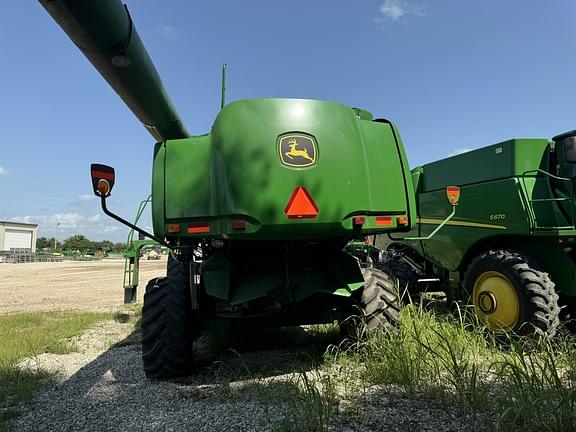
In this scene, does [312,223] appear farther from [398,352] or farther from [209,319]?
[209,319]

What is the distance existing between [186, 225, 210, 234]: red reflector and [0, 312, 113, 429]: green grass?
6.23 ft

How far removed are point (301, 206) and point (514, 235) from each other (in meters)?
3.36

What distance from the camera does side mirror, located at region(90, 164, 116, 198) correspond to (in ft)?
9.82

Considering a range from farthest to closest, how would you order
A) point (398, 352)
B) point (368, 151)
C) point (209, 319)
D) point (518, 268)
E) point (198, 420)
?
point (518, 268), point (209, 319), point (368, 151), point (398, 352), point (198, 420)

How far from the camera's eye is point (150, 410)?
319 centimetres

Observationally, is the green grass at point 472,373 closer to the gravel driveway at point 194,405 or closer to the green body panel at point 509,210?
the gravel driveway at point 194,405

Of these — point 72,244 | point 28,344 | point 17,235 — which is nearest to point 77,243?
point 72,244

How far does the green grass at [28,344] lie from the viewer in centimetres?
366

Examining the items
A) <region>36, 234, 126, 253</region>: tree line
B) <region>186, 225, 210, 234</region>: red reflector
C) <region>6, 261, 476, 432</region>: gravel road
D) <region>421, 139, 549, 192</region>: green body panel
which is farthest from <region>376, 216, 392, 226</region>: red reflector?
<region>36, 234, 126, 253</region>: tree line

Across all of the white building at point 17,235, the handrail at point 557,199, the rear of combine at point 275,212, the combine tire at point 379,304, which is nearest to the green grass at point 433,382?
the combine tire at point 379,304

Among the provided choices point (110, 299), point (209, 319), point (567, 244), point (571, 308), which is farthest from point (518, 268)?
point (110, 299)

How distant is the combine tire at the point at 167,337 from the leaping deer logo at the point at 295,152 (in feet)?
5.64

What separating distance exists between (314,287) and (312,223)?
0.80 m

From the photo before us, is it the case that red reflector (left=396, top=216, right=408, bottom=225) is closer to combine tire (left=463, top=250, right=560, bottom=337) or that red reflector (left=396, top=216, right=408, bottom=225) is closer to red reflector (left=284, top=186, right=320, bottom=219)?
red reflector (left=284, top=186, right=320, bottom=219)
